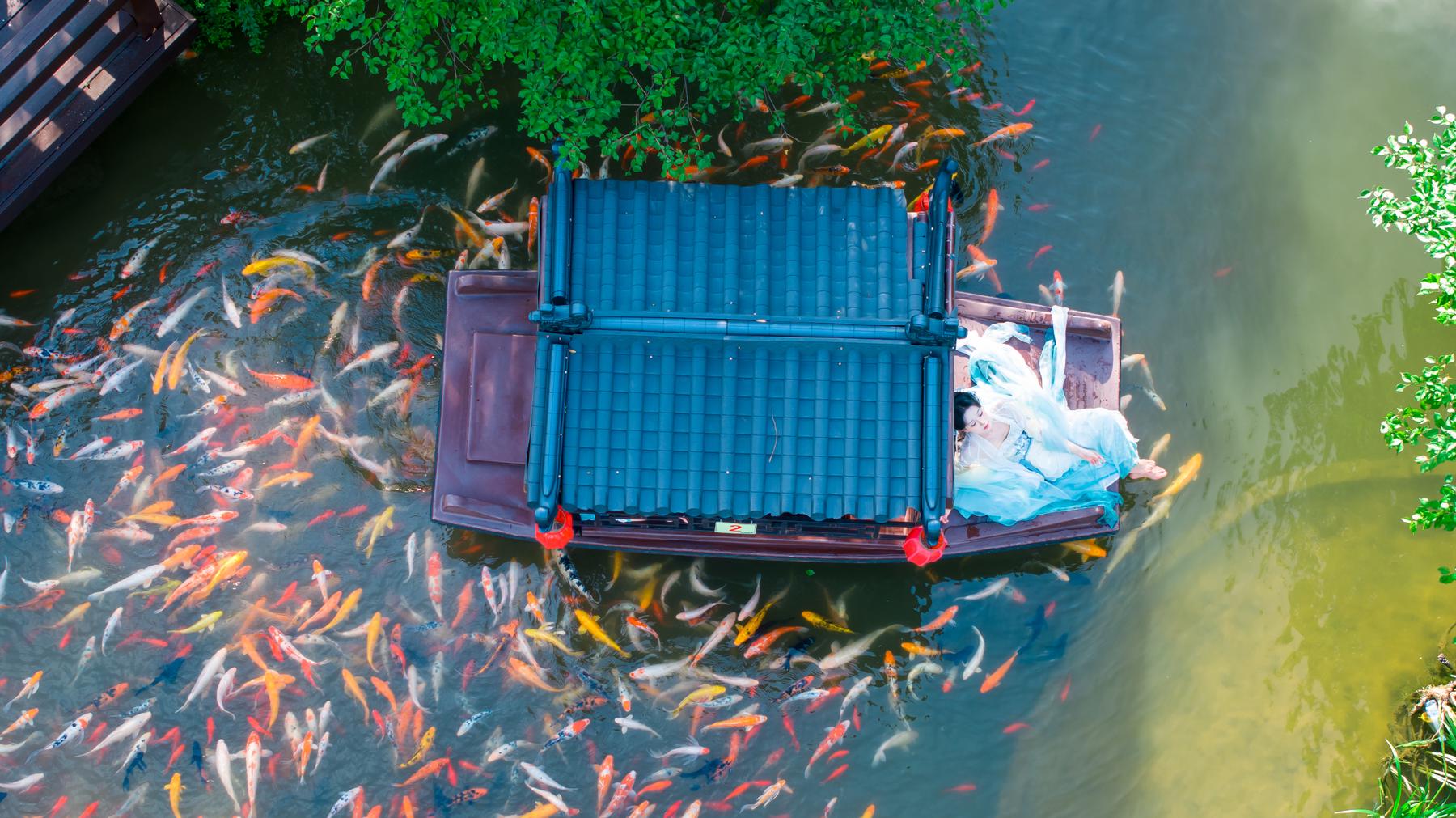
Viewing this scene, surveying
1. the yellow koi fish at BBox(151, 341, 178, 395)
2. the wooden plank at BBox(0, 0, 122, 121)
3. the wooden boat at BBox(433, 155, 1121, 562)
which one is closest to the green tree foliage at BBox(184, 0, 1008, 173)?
the wooden boat at BBox(433, 155, 1121, 562)

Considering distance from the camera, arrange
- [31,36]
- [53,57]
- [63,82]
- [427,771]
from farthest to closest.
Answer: [63,82] → [427,771] → [53,57] → [31,36]

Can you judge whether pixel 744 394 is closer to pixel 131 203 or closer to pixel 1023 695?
pixel 1023 695

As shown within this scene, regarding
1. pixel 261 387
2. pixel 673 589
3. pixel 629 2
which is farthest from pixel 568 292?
pixel 261 387

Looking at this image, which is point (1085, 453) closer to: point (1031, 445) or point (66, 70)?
point (1031, 445)

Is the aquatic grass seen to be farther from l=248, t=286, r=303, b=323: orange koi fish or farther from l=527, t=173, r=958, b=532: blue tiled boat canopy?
l=248, t=286, r=303, b=323: orange koi fish

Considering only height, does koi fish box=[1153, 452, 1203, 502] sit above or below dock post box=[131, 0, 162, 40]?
below

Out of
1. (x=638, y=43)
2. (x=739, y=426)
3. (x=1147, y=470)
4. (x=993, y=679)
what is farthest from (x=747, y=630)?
(x=638, y=43)
